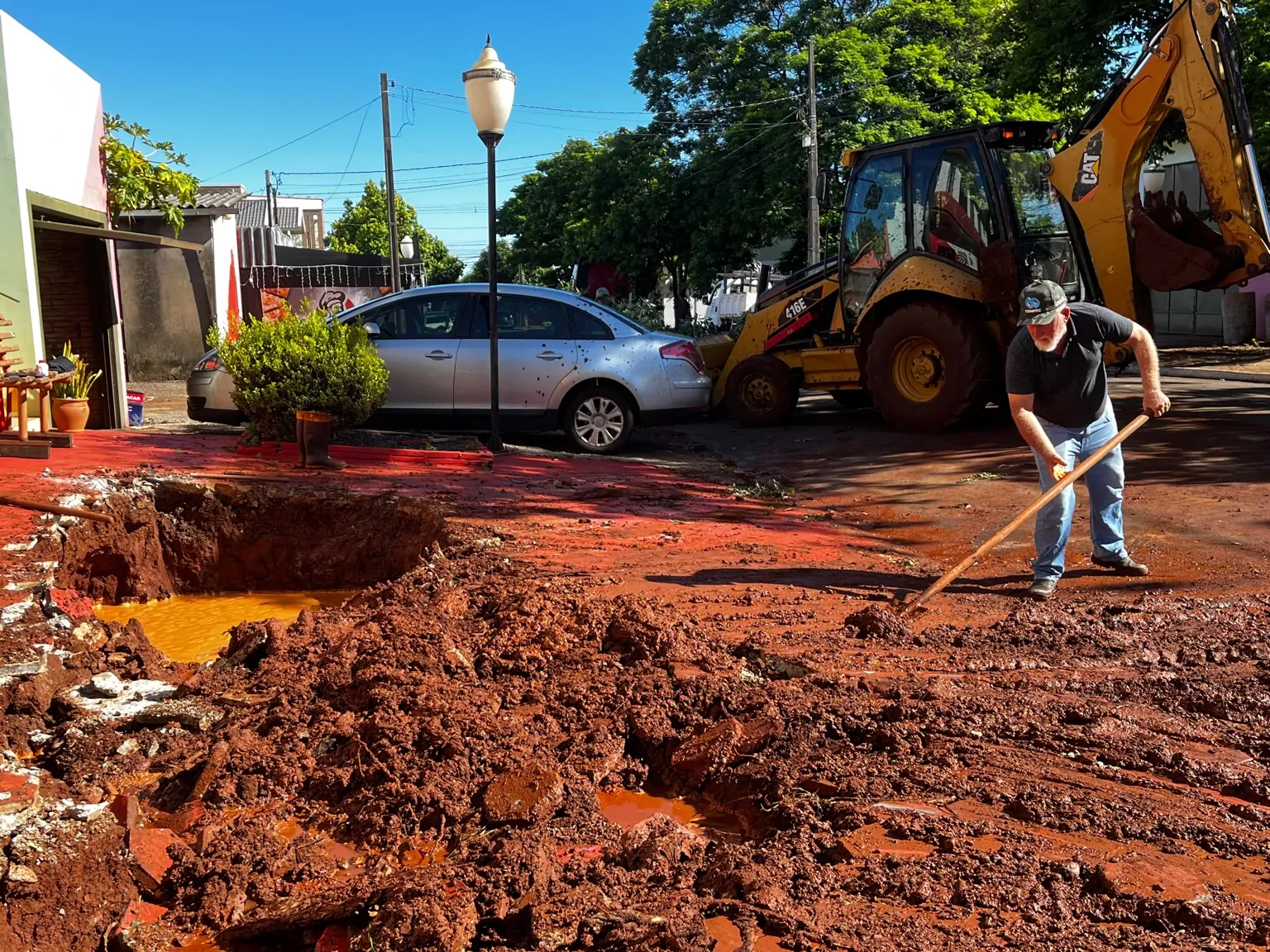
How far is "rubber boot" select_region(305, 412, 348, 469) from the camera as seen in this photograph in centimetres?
959

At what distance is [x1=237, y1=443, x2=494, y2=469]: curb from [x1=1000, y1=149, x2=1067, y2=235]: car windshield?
237 inches

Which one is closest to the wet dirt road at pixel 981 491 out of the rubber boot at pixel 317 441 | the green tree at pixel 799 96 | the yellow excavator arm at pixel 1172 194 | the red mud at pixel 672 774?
the red mud at pixel 672 774

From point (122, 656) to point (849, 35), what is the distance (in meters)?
26.6

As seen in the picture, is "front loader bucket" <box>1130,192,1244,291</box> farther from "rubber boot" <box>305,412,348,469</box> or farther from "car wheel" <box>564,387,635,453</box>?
"rubber boot" <box>305,412,348,469</box>

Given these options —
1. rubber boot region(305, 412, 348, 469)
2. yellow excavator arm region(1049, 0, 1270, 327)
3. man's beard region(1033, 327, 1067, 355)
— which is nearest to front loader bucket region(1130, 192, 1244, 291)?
yellow excavator arm region(1049, 0, 1270, 327)

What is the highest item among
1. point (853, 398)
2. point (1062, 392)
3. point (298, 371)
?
point (298, 371)

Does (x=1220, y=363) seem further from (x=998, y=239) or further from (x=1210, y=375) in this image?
(x=998, y=239)

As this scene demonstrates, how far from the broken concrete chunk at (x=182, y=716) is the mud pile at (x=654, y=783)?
0.05ft

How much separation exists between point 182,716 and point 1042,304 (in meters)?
4.74

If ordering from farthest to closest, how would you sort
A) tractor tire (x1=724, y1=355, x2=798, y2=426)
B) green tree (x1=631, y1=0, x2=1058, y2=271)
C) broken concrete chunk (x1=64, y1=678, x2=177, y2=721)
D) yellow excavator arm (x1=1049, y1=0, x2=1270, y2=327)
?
green tree (x1=631, y1=0, x2=1058, y2=271) < tractor tire (x1=724, y1=355, x2=798, y2=426) < yellow excavator arm (x1=1049, y1=0, x2=1270, y2=327) < broken concrete chunk (x1=64, y1=678, x2=177, y2=721)

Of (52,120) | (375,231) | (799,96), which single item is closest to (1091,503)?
(52,120)

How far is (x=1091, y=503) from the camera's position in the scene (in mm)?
6430

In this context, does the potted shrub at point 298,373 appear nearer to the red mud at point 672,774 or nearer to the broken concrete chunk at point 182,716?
the red mud at point 672,774

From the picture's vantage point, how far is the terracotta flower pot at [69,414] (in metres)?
11.2
